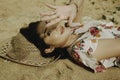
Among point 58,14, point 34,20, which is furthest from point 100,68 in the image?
point 34,20

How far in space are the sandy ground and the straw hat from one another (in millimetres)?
73

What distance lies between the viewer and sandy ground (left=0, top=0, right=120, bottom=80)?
3.31m

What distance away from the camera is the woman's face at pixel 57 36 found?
3.31 metres

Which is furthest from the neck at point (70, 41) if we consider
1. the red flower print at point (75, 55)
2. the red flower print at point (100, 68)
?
the red flower print at point (100, 68)

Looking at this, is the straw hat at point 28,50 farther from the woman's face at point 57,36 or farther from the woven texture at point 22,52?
the woman's face at point 57,36

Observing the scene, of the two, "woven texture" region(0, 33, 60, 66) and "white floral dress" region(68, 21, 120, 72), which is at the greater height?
"white floral dress" region(68, 21, 120, 72)

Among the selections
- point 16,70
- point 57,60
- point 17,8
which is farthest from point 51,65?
point 17,8

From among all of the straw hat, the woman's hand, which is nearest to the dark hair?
the straw hat

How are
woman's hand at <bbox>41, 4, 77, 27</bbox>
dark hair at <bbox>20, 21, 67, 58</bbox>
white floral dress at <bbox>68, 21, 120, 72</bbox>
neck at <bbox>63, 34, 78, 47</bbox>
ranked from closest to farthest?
woman's hand at <bbox>41, 4, 77, 27</bbox> < white floral dress at <bbox>68, 21, 120, 72</bbox> < neck at <bbox>63, 34, 78, 47</bbox> < dark hair at <bbox>20, 21, 67, 58</bbox>

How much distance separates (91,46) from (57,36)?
37 cm

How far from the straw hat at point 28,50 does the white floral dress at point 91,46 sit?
319 mm

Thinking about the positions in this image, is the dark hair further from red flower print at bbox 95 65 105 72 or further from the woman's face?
red flower print at bbox 95 65 105 72

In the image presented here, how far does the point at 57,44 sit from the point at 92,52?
1.24 feet

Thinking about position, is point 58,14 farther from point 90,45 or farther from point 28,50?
point 28,50
